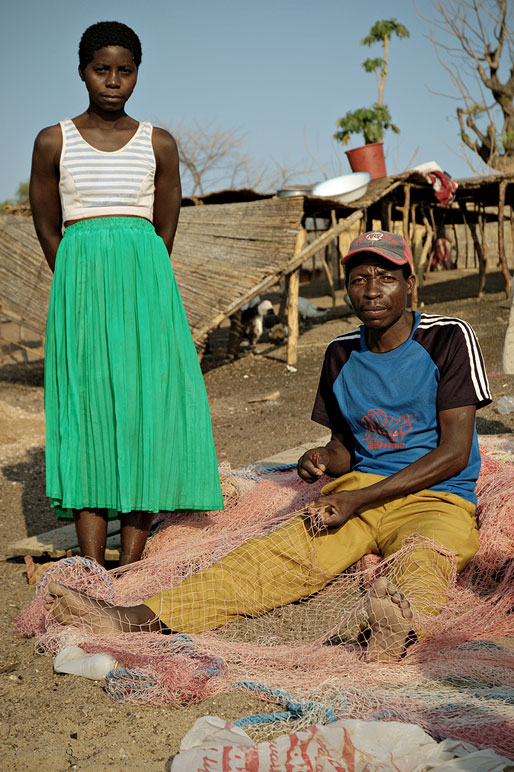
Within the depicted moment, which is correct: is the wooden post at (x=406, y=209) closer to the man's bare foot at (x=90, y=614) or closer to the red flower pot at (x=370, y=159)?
the red flower pot at (x=370, y=159)

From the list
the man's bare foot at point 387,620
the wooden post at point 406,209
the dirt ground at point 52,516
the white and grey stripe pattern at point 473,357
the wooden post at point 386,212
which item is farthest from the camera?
the wooden post at point 386,212

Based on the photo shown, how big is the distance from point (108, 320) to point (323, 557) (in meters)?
1.20

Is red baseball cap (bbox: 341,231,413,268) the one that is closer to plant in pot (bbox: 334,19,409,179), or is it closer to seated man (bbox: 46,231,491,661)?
seated man (bbox: 46,231,491,661)

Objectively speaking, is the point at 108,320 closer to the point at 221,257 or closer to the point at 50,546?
the point at 50,546

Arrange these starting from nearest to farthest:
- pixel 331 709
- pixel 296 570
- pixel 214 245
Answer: pixel 331 709, pixel 296 570, pixel 214 245

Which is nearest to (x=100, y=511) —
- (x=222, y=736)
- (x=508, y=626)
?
(x=222, y=736)

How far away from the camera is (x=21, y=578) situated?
343 centimetres

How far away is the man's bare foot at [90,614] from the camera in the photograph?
2398mm

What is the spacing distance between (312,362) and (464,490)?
24.0 feet

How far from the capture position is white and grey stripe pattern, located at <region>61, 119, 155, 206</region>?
285cm

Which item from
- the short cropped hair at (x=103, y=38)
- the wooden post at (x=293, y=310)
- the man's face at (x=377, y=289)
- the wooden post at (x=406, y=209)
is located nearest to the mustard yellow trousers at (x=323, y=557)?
the man's face at (x=377, y=289)

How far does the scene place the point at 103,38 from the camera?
276 centimetres

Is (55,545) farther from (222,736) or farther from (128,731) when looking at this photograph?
(222,736)

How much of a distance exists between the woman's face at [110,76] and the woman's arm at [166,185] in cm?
20
